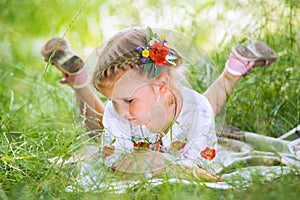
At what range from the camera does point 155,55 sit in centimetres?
192

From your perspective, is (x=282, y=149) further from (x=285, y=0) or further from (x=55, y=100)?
(x=55, y=100)

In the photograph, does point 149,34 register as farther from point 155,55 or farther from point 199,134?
point 199,134

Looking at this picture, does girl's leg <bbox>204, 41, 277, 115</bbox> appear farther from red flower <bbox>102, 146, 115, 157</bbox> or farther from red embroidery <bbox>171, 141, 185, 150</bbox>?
red flower <bbox>102, 146, 115, 157</bbox>

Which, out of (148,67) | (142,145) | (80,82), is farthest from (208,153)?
(80,82)

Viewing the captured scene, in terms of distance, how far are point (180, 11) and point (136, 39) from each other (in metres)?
1.30

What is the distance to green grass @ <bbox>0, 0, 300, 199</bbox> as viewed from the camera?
175cm

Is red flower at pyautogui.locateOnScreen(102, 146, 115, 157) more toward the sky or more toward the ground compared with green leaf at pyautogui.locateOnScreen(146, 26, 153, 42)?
more toward the ground

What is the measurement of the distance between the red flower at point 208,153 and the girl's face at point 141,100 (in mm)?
160

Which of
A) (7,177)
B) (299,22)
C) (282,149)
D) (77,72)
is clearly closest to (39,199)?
(7,177)

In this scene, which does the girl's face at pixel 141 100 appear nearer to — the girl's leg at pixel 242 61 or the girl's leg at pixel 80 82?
the girl's leg at pixel 80 82

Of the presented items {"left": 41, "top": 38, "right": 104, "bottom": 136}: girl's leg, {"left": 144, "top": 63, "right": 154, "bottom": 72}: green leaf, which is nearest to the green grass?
{"left": 41, "top": 38, "right": 104, "bottom": 136}: girl's leg

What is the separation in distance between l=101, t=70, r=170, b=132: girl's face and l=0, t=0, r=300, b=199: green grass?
7.1 inches

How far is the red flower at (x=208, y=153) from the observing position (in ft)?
6.45

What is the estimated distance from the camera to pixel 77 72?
7.66 ft
